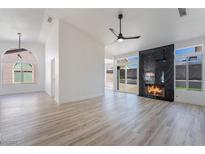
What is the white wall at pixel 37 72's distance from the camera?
7.55 m

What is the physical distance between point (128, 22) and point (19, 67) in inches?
299

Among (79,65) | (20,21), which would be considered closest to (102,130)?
(79,65)

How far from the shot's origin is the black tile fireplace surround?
575cm

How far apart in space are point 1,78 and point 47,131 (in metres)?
7.04

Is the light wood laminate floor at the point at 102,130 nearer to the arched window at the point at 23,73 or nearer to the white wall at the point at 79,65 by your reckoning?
the white wall at the point at 79,65

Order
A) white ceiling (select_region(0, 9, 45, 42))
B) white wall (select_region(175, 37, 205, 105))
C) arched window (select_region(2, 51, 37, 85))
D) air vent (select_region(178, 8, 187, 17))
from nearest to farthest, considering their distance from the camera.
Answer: air vent (select_region(178, 8, 187, 17)) < white ceiling (select_region(0, 9, 45, 42)) < white wall (select_region(175, 37, 205, 105)) < arched window (select_region(2, 51, 37, 85))

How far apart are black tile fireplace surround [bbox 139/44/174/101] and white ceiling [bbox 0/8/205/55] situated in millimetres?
598

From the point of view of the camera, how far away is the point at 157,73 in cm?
629

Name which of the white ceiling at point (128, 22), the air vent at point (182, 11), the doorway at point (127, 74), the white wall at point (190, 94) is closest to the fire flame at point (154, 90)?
the white wall at point (190, 94)

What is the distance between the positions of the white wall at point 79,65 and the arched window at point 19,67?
15.8ft

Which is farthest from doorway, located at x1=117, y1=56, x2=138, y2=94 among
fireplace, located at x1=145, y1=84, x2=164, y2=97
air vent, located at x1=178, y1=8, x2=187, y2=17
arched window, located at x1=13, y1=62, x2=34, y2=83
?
arched window, located at x1=13, y1=62, x2=34, y2=83

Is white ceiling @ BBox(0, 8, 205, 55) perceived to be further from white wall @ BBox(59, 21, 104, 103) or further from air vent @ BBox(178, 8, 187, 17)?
white wall @ BBox(59, 21, 104, 103)
